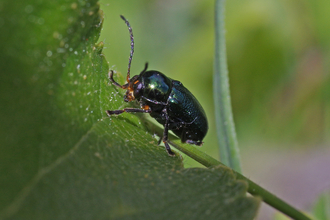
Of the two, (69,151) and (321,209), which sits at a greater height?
(69,151)

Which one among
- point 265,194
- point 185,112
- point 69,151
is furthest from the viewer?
point 185,112

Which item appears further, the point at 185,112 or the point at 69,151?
the point at 185,112

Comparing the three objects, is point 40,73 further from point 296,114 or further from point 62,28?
point 296,114

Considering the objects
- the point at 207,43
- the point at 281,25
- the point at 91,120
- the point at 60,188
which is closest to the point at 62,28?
the point at 91,120

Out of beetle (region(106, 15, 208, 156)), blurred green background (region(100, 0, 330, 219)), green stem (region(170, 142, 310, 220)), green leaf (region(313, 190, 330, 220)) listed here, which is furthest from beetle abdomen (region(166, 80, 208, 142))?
blurred green background (region(100, 0, 330, 219))

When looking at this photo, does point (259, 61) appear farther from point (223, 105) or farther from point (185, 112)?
point (223, 105)

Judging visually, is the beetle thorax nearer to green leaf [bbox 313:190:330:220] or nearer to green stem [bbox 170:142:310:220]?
green stem [bbox 170:142:310:220]

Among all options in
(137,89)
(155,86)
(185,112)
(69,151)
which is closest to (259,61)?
(185,112)

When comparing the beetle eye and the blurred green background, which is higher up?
the blurred green background
